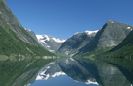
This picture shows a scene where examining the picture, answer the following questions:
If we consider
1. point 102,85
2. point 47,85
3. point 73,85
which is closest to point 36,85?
point 47,85

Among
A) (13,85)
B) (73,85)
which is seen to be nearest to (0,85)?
(13,85)

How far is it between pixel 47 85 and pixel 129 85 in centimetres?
A: 1537

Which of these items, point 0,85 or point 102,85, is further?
point 102,85

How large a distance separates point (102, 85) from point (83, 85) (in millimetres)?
4244

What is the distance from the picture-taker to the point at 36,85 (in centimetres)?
6712

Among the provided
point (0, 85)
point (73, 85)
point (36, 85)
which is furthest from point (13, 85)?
point (73, 85)

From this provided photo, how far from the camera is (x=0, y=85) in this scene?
60.2 m

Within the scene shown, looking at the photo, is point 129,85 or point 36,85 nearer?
point 129,85

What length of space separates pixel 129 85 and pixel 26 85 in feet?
56.8

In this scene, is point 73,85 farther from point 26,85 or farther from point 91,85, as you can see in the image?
point 26,85

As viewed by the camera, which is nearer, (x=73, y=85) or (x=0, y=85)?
(x=0, y=85)

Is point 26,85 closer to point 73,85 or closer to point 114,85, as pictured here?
point 73,85

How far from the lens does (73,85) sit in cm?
6700

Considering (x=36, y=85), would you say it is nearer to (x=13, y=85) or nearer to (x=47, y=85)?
(x=47, y=85)
